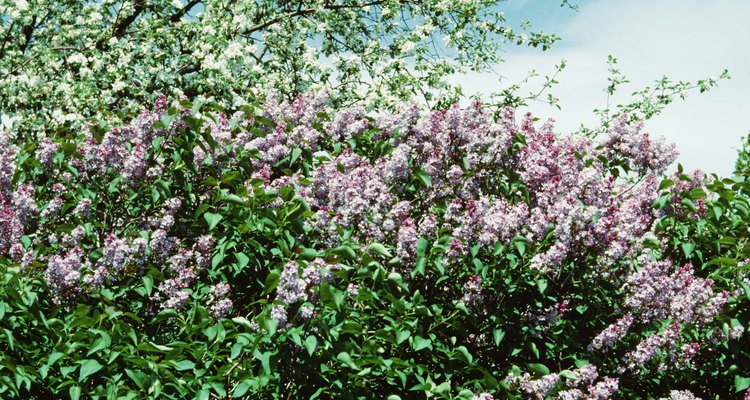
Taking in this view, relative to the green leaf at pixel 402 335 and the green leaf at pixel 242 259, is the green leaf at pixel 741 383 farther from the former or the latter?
the green leaf at pixel 242 259

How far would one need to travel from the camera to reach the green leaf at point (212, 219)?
4535 mm

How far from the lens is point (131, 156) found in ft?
15.6

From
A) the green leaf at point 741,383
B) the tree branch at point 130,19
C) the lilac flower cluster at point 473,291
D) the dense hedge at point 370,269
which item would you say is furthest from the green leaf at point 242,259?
the tree branch at point 130,19

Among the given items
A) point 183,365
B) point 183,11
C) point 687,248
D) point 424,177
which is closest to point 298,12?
point 183,11

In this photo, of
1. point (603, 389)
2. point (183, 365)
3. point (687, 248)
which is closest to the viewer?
point (183, 365)

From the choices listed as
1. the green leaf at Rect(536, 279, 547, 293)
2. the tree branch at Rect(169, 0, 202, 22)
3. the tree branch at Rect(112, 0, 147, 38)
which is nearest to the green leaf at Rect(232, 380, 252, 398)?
Result: the green leaf at Rect(536, 279, 547, 293)

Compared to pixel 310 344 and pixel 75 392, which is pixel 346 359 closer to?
pixel 310 344

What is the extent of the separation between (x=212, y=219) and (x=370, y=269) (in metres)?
1.09

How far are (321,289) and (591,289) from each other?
5.71 feet

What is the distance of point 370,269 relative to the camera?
411 centimetres

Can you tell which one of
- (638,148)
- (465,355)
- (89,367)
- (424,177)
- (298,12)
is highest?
(298,12)

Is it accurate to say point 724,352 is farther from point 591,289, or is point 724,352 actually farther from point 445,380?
point 445,380

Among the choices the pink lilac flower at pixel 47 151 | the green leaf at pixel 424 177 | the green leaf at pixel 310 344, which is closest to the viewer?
the green leaf at pixel 310 344

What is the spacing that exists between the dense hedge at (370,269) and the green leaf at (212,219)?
17 mm
